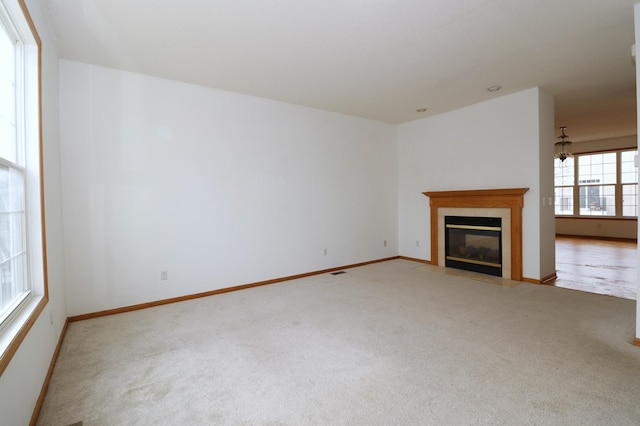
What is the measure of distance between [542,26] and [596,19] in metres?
0.41

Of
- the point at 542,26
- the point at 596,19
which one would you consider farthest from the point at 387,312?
the point at 596,19

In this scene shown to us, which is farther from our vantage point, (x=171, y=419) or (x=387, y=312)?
(x=387, y=312)

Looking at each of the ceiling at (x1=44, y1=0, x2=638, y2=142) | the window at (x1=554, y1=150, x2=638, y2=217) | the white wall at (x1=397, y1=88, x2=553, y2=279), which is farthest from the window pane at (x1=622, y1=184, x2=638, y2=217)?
the white wall at (x1=397, y1=88, x2=553, y2=279)

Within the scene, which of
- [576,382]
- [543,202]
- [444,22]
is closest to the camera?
[576,382]

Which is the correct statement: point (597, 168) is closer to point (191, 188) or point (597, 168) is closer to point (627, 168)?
point (627, 168)

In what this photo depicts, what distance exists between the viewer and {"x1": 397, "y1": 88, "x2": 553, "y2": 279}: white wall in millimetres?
4410

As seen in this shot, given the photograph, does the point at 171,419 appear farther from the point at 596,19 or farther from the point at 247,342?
the point at 596,19

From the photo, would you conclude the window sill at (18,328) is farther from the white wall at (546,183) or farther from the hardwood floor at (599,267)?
the hardwood floor at (599,267)

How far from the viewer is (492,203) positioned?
4.84 m

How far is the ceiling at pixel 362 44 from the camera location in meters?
2.47

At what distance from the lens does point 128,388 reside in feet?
6.70

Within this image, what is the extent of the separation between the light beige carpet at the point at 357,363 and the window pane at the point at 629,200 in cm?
679

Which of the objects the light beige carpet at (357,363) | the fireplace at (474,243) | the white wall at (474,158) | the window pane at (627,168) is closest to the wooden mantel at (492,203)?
the white wall at (474,158)

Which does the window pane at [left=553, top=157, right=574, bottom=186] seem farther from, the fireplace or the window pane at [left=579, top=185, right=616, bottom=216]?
the fireplace
